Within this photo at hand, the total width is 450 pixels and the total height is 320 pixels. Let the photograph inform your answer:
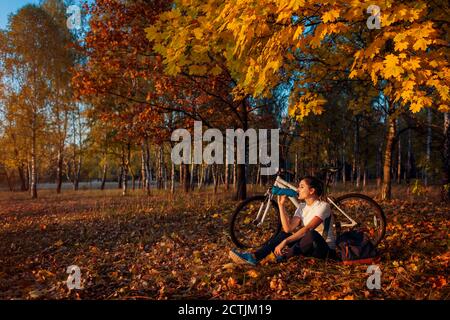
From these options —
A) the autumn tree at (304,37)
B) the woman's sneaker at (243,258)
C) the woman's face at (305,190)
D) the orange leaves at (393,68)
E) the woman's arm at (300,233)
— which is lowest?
the woman's sneaker at (243,258)

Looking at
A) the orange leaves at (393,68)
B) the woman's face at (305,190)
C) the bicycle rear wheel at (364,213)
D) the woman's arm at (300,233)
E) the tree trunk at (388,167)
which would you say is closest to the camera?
the orange leaves at (393,68)

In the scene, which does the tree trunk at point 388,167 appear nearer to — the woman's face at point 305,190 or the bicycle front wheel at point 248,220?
the bicycle front wheel at point 248,220

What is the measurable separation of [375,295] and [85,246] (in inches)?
211

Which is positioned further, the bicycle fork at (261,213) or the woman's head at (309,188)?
the bicycle fork at (261,213)

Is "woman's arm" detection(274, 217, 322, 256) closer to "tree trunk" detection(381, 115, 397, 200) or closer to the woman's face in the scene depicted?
the woman's face

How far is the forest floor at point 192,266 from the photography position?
3.63 metres

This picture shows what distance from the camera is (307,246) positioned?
13.4 ft

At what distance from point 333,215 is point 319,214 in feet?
3.20

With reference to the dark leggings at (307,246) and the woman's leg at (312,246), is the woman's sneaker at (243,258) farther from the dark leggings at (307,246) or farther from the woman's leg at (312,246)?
the woman's leg at (312,246)

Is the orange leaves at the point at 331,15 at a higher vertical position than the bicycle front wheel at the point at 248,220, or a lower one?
higher

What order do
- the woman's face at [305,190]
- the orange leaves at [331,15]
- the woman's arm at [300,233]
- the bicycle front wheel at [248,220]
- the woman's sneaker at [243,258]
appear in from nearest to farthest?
the orange leaves at [331,15] → the woman's arm at [300,233] → the woman's sneaker at [243,258] → the woman's face at [305,190] → the bicycle front wheel at [248,220]

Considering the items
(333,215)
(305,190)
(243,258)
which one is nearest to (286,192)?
(305,190)

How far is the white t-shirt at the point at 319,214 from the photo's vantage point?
4.15 meters

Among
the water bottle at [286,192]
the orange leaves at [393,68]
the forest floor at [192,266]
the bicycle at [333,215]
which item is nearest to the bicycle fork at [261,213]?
the bicycle at [333,215]
